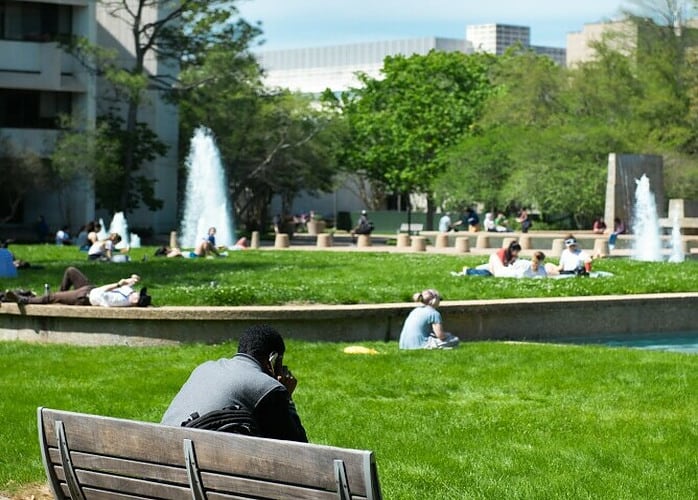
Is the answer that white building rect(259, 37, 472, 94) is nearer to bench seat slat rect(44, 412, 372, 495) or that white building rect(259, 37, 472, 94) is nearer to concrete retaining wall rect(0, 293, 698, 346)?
concrete retaining wall rect(0, 293, 698, 346)

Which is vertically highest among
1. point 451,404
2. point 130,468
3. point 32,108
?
point 32,108

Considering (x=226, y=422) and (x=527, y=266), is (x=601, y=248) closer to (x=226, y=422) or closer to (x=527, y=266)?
(x=527, y=266)

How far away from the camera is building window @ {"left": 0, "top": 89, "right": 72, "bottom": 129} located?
202ft

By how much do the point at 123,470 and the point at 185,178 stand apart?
211ft

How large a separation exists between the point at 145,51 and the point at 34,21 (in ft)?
18.6

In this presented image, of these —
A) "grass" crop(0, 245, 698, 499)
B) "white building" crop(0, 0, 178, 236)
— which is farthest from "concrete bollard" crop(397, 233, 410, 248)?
"grass" crop(0, 245, 698, 499)

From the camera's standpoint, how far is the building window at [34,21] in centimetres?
6031

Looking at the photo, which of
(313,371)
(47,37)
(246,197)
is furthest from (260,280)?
(246,197)

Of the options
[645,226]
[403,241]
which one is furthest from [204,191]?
[645,226]

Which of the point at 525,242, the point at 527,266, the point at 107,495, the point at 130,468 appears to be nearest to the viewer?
the point at 130,468

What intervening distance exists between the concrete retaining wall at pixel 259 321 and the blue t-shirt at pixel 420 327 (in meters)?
1.21

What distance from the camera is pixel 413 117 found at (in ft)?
253

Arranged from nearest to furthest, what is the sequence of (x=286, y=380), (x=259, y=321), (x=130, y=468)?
(x=130, y=468)
(x=286, y=380)
(x=259, y=321)

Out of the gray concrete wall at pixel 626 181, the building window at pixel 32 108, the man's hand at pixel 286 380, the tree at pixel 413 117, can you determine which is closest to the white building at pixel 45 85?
the building window at pixel 32 108
